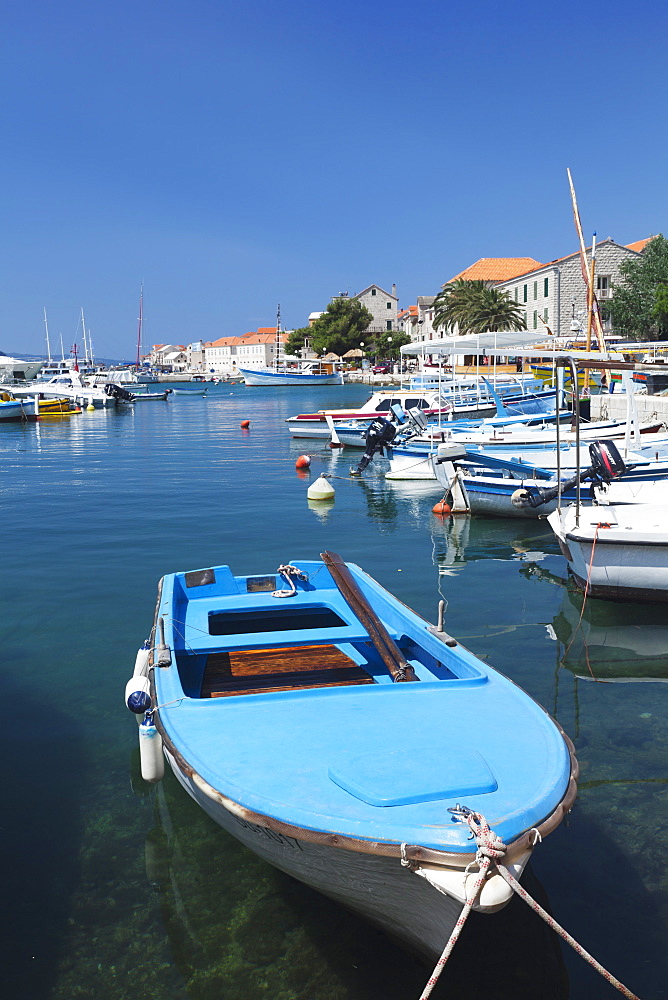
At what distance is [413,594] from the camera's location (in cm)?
1199

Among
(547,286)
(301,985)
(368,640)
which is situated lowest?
(301,985)

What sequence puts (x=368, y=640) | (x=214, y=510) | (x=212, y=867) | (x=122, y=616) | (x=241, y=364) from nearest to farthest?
(x=212, y=867) → (x=368, y=640) → (x=122, y=616) → (x=214, y=510) → (x=241, y=364)

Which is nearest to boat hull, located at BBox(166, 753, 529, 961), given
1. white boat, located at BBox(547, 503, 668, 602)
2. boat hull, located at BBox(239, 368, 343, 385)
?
white boat, located at BBox(547, 503, 668, 602)

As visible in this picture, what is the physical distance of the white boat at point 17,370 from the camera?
235 ft

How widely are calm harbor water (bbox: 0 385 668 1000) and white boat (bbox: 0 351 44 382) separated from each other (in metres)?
62.1

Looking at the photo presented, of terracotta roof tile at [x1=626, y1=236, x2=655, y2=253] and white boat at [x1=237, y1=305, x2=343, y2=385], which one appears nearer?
terracotta roof tile at [x1=626, y1=236, x2=655, y2=253]

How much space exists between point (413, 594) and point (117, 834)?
6927 millimetres

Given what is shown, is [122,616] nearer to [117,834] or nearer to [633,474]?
[117,834]

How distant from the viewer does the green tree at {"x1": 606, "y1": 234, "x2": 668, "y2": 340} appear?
194 ft

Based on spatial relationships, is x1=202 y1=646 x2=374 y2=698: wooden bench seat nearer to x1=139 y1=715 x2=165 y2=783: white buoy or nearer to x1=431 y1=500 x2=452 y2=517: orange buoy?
x1=139 y1=715 x2=165 y2=783: white buoy

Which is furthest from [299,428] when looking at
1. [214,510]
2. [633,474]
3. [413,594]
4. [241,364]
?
[241,364]

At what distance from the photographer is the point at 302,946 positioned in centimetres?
468

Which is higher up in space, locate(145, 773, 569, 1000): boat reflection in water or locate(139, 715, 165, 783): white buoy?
locate(139, 715, 165, 783): white buoy

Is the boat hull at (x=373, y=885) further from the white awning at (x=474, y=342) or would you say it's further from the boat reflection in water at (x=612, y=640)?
the white awning at (x=474, y=342)
